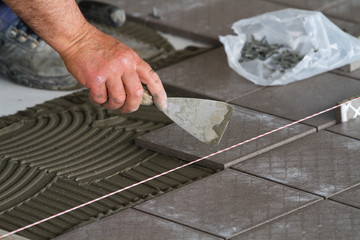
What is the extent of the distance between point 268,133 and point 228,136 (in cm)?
21

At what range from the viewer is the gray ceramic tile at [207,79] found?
15.0ft

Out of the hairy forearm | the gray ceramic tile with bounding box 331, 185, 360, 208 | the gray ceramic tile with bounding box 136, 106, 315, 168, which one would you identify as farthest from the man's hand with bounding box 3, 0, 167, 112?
the gray ceramic tile with bounding box 331, 185, 360, 208

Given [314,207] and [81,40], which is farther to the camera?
[314,207]

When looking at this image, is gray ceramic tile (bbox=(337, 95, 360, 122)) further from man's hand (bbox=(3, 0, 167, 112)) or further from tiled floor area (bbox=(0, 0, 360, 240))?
man's hand (bbox=(3, 0, 167, 112))

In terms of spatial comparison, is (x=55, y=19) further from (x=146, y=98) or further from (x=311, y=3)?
(x=311, y=3)

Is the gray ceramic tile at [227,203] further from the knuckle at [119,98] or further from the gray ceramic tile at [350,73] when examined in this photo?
the gray ceramic tile at [350,73]

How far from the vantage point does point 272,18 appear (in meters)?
4.92

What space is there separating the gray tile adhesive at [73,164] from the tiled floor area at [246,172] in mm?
13

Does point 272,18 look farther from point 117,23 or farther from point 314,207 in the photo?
point 314,207

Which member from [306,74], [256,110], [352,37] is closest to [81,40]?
[256,110]

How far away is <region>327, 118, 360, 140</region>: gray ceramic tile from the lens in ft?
13.2

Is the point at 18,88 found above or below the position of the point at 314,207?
above

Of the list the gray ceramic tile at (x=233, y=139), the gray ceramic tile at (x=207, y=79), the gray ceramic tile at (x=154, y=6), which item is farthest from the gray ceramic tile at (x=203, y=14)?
the gray ceramic tile at (x=233, y=139)

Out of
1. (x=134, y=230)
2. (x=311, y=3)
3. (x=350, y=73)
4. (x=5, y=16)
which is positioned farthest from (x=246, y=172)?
(x=311, y=3)
